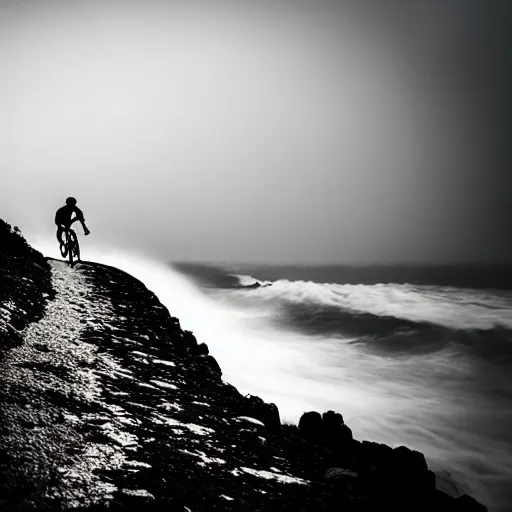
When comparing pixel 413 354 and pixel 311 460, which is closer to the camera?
pixel 311 460

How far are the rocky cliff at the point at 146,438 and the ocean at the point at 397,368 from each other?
17.2 meters

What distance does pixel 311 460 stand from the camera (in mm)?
7762

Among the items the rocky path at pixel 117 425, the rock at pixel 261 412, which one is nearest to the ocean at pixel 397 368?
the rock at pixel 261 412

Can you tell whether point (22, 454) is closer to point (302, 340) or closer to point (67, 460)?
point (67, 460)

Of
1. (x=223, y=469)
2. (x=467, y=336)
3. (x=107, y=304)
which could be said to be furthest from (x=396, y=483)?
(x=467, y=336)

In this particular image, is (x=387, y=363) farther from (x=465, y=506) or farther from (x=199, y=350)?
(x=465, y=506)

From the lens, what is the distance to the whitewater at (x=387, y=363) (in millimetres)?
29828

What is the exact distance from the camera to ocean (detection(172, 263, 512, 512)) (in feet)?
96.8

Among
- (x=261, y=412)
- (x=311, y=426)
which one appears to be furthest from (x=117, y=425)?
(x=311, y=426)

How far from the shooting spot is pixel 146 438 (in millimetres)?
6371

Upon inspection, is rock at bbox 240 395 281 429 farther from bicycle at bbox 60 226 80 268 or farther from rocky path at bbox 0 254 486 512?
bicycle at bbox 60 226 80 268

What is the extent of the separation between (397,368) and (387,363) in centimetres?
190

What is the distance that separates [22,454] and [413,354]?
56.0m

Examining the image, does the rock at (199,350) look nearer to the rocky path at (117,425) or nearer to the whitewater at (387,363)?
the rocky path at (117,425)
